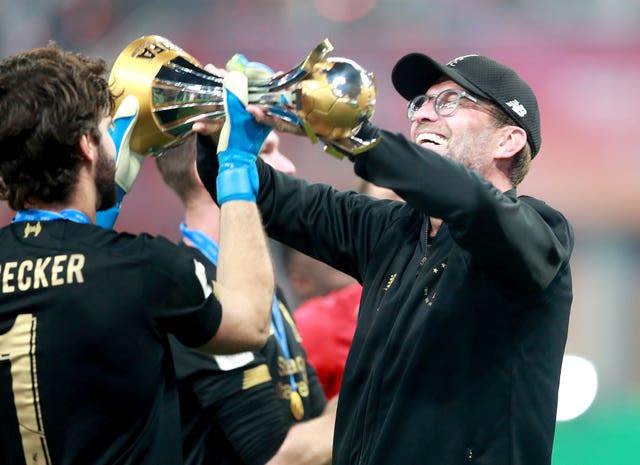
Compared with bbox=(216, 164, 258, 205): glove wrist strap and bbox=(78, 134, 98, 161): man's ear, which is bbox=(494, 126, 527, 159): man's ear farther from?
bbox=(78, 134, 98, 161): man's ear

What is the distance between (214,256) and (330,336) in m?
0.98

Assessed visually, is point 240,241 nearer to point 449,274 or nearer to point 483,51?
point 449,274

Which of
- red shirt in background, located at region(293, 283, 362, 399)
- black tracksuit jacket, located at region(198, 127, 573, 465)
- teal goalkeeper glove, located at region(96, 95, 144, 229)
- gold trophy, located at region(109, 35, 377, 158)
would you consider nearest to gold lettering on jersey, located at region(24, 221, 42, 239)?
teal goalkeeper glove, located at region(96, 95, 144, 229)

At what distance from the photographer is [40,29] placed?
8.42m

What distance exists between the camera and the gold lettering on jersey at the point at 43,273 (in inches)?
86.4

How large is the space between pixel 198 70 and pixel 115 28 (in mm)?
6263

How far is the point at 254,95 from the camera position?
8.17 feet

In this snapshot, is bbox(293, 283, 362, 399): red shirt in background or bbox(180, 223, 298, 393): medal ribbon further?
bbox(293, 283, 362, 399): red shirt in background

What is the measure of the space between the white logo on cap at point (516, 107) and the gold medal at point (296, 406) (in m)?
1.19

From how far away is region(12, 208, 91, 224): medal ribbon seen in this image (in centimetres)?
229

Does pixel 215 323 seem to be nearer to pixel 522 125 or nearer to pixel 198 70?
pixel 198 70

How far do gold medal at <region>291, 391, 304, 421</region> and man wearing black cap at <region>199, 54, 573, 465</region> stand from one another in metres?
0.60

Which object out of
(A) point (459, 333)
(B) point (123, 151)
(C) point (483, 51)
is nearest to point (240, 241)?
(B) point (123, 151)

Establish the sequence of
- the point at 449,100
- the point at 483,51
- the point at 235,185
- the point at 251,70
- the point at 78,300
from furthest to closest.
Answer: the point at 483,51, the point at 449,100, the point at 251,70, the point at 235,185, the point at 78,300
